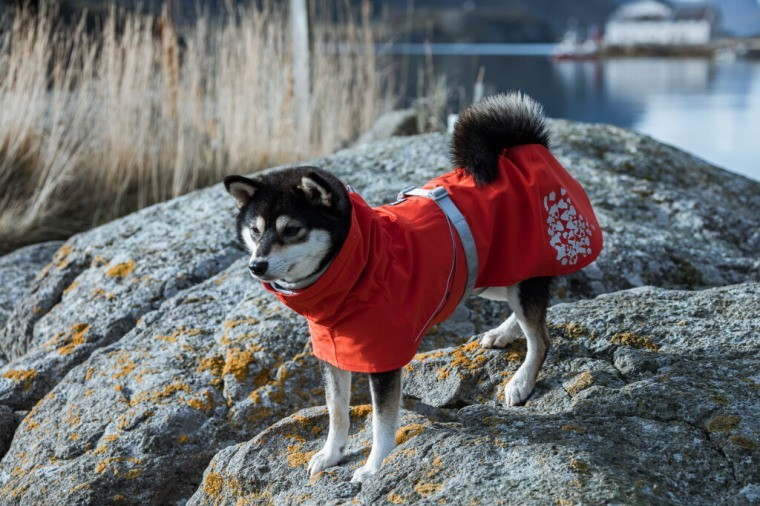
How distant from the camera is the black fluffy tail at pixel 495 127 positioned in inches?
137

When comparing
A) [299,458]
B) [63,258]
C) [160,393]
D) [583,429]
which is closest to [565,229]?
[583,429]

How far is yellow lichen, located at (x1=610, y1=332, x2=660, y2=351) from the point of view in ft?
11.3

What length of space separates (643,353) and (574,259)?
0.47 meters

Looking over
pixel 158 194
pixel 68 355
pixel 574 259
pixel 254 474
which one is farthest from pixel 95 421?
pixel 158 194

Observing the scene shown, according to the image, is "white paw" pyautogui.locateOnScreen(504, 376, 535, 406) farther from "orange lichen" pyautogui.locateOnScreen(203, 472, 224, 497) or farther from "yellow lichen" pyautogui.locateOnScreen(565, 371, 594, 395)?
"orange lichen" pyautogui.locateOnScreen(203, 472, 224, 497)

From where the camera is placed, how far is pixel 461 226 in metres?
3.22

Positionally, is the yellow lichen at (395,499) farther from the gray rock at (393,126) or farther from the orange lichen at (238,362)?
the gray rock at (393,126)

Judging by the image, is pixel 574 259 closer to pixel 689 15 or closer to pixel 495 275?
pixel 495 275

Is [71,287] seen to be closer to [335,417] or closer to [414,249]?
[335,417]

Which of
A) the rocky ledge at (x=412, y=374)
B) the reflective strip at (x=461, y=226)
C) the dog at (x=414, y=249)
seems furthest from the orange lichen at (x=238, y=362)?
the reflective strip at (x=461, y=226)

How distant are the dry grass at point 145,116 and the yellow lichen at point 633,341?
16.1 ft

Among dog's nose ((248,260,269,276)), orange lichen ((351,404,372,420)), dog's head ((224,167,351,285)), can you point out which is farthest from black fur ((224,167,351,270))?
orange lichen ((351,404,372,420))

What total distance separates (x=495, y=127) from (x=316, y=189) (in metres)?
0.97

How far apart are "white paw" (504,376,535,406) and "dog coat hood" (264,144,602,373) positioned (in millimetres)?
394
